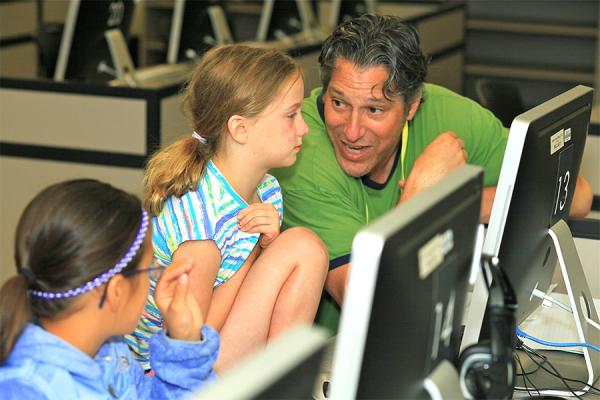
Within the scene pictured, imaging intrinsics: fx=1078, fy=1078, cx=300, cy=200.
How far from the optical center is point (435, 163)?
7.04 feet

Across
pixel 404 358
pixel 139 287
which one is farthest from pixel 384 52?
pixel 404 358

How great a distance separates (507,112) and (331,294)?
1.58 metres

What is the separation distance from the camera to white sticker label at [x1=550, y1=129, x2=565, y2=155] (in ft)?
5.41

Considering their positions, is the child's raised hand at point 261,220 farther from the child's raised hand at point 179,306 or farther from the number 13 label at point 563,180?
the number 13 label at point 563,180

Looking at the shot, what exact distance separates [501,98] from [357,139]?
1468 millimetres

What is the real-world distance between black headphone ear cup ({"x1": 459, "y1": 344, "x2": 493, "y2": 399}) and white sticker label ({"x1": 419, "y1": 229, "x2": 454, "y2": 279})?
0.20 m

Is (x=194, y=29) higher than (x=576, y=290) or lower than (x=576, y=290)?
lower

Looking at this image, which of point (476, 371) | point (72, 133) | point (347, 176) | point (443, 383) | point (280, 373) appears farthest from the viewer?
point (72, 133)

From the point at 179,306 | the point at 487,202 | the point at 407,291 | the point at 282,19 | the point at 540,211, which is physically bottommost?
the point at 282,19

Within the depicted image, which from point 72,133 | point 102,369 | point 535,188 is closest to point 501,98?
point 72,133

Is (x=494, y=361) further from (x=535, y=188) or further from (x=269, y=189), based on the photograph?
(x=269, y=189)

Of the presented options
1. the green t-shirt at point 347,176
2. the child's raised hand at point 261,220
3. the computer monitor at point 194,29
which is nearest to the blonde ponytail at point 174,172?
the child's raised hand at point 261,220

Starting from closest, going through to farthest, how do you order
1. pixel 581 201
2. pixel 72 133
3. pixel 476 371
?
pixel 476 371 < pixel 581 201 < pixel 72 133

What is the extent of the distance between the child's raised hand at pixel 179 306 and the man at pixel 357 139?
55 cm
